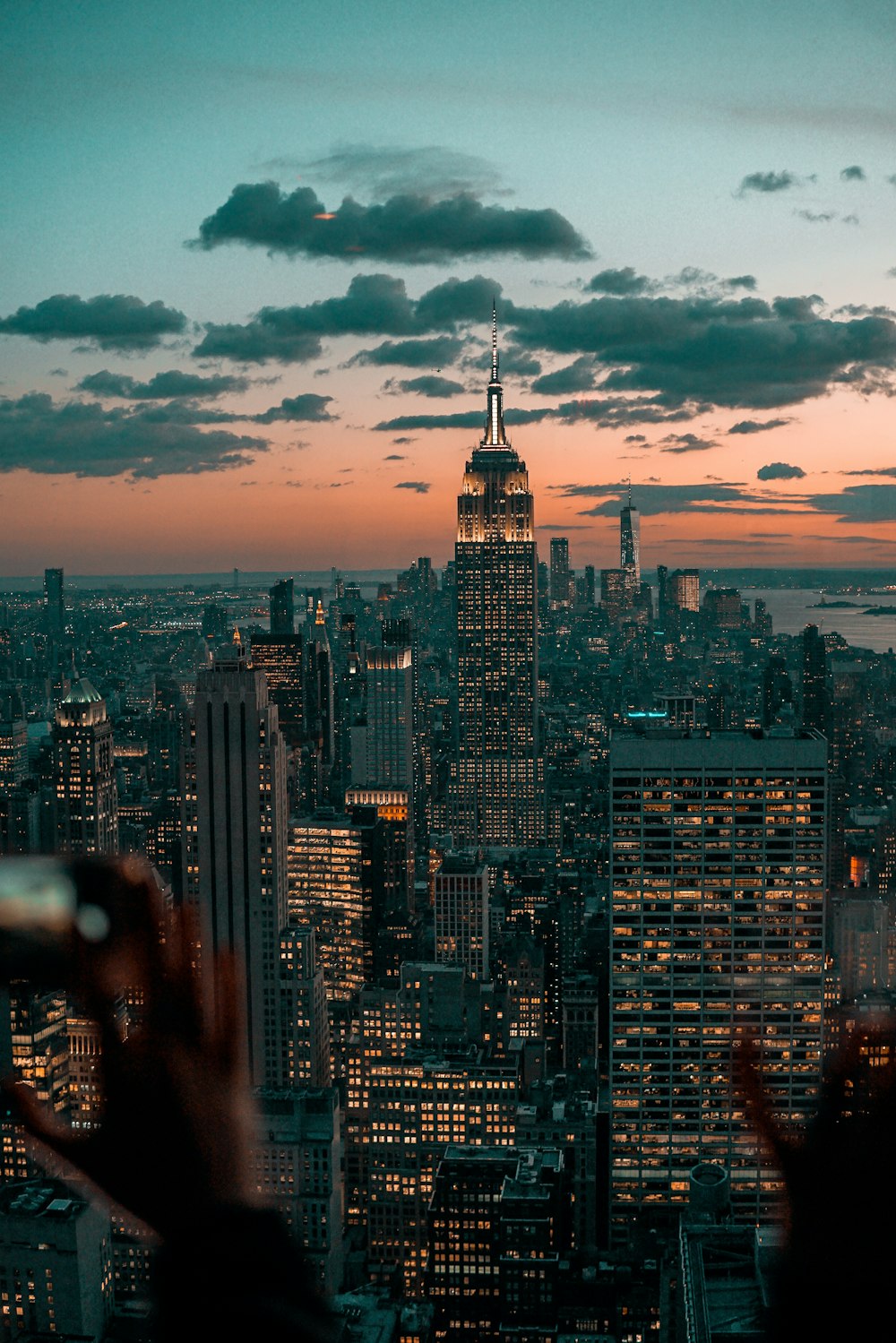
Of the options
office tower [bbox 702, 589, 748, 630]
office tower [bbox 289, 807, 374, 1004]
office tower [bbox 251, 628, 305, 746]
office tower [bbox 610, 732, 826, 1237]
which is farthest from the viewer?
office tower [bbox 251, 628, 305, 746]

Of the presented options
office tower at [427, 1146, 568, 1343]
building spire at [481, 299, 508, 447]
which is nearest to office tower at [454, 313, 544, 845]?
building spire at [481, 299, 508, 447]

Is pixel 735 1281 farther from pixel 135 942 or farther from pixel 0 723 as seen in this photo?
pixel 0 723

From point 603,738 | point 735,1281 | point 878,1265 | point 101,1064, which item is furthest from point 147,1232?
point 603,738

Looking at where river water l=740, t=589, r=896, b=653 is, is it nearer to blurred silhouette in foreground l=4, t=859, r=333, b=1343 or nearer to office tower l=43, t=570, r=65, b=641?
office tower l=43, t=570, r=65, b=641

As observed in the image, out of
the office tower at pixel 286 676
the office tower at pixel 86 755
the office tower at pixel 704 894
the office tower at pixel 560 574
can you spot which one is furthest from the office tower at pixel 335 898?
the office tower at pixel 560 574

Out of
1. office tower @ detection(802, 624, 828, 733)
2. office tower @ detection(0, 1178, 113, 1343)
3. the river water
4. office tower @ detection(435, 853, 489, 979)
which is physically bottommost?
office tower @ detection(435, 853, 489, 979)

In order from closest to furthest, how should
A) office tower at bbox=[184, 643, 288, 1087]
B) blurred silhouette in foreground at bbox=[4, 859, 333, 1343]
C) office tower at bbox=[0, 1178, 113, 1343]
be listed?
blurred silhouette in foreground at bbox=[4, 859, 333, 1343] → office tower at bbox=[0, 1178, 113, 1343] → office tower at bbox=[184, 643, 288, 1087]

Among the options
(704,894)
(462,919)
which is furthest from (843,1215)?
(462,919)
